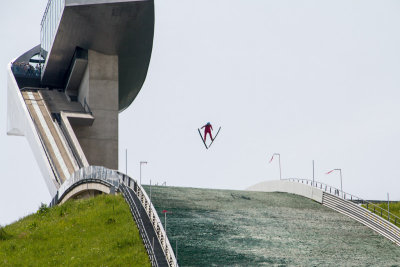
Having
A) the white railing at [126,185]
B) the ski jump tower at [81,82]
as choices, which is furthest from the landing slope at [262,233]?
the ski jump tower at [81,82]

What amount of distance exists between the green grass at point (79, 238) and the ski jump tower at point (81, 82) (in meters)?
14.4

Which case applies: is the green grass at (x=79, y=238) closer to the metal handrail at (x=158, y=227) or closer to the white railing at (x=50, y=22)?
the metal handrail at (x=158, y=227)

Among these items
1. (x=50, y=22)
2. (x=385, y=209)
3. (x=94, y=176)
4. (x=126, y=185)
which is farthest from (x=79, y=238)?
(x=50, y=22)

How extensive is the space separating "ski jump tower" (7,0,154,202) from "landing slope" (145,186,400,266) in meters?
15.0

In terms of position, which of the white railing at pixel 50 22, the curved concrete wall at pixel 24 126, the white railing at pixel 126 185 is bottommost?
the white railing at pixel 126 185

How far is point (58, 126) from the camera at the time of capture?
52156 millimetres

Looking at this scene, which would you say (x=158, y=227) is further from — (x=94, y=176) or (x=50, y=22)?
(x=50, y=22)

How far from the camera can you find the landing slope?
2594 centimetres

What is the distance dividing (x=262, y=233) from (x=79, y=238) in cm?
706

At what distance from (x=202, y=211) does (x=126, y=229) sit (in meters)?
4.91

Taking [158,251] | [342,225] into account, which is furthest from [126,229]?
[342,225]

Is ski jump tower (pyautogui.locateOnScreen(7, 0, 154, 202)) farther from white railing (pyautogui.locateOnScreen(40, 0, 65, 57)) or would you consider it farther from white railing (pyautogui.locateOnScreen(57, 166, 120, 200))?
white railing (pyautogui.locateOnScreen(57, 166, 120, 200))

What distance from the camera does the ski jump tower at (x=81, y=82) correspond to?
48.5 metres

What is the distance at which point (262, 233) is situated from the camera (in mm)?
29219
